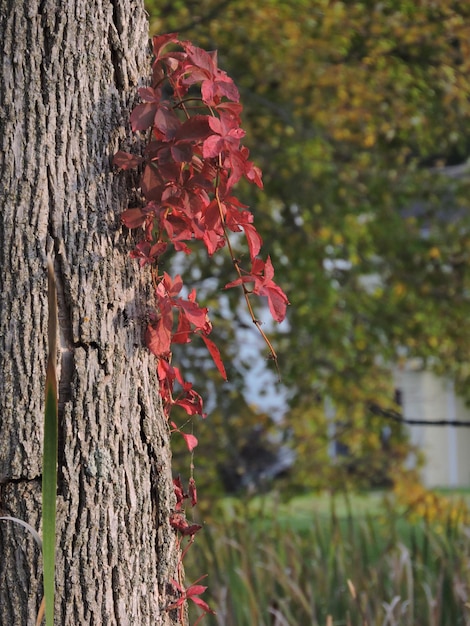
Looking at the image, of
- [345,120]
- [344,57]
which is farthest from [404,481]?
[344,57]

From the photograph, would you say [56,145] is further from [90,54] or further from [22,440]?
[22,440]

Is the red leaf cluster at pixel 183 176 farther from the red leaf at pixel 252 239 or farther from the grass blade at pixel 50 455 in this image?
the grass blade at pixel 50 455

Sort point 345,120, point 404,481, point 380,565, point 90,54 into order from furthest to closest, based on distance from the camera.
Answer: point 404,481 < point 345,120 < point 380,565 < point 90,54

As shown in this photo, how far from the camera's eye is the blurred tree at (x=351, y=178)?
19.8 ft

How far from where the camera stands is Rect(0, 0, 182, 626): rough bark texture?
1.60m

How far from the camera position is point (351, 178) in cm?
673

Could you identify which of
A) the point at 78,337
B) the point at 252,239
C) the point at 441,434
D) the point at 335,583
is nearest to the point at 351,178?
the point at 335,583

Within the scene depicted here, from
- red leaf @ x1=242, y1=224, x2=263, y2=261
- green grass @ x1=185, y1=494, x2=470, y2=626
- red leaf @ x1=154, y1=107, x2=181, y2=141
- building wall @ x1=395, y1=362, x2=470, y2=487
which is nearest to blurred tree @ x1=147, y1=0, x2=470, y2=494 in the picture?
green grass @ x1=185, y1=494, x2=470, y2=626

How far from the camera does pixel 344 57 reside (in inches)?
272

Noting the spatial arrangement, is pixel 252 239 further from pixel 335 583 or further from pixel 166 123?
pixel 335 583

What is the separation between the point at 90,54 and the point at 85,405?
0.66 m

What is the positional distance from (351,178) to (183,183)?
16.9 ft

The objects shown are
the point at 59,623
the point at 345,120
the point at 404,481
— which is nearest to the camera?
the point at 59,623

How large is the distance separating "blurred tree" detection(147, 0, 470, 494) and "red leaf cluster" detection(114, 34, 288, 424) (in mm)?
3949
